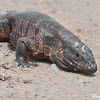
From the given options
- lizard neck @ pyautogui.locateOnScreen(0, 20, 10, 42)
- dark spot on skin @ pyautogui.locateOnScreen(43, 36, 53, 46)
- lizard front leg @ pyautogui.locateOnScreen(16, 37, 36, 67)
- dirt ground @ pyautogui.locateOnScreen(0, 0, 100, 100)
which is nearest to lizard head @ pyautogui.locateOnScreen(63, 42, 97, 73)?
dirt ground @ pyautogui.locateOnScreen(0, 0, 100, 100)

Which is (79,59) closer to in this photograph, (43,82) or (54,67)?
(54,67)

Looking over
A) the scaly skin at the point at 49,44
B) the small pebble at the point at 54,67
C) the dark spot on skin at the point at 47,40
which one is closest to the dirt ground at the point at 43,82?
the small pebble at the point at 54,67

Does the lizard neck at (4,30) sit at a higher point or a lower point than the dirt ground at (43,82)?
higher

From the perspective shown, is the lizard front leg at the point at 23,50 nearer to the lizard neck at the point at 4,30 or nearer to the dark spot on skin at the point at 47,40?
the dark spot on skin at the point at 47,40

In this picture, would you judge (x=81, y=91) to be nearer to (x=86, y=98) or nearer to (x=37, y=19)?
(x=86, y=98)

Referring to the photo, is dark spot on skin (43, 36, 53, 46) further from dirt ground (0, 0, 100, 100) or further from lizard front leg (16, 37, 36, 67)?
dirt ground (0, 0, 100, 100)

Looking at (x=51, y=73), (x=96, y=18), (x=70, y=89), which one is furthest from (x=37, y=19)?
(x=96, y=18)

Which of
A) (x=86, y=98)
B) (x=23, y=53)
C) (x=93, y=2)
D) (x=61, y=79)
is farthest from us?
(x=93, y=2)
